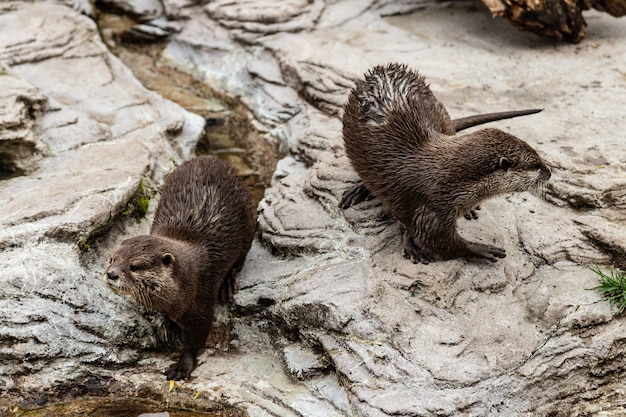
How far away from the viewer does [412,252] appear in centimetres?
416

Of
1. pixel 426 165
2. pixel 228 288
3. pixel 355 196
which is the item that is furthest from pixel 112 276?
pixel 426 165

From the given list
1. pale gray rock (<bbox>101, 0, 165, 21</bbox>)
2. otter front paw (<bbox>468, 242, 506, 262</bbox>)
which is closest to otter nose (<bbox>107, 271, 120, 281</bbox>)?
otter front paw (<bbox>468, 242, 506, 262</bbox>)

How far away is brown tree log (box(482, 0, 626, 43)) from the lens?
6109 mm

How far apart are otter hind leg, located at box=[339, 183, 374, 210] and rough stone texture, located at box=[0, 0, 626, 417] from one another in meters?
0.06

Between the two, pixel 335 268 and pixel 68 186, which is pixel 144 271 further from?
pixel 68 186

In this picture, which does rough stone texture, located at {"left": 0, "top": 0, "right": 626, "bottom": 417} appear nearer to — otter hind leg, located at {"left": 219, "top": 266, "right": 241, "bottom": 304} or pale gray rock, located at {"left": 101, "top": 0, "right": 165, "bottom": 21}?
otter hind leg, located at {"left": 219, "top": 266, "right": 241, "bottom": 304}

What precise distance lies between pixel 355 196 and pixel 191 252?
1008mm

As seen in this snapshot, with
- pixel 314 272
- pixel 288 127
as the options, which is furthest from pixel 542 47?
pixel 314 272

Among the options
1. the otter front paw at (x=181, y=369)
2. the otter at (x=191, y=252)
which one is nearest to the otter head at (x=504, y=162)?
the otter at (x=191, y=252)

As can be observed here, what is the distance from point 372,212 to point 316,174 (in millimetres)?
558

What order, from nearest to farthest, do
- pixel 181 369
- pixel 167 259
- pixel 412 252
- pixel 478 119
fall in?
pixel 167 259
pixel 181 369
pixel 412 252
pixel 478 119

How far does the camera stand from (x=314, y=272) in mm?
4230

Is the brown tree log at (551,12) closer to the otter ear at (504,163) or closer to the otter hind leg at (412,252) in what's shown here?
the otter ear at (504,163)

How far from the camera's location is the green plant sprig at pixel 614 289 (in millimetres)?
3881
